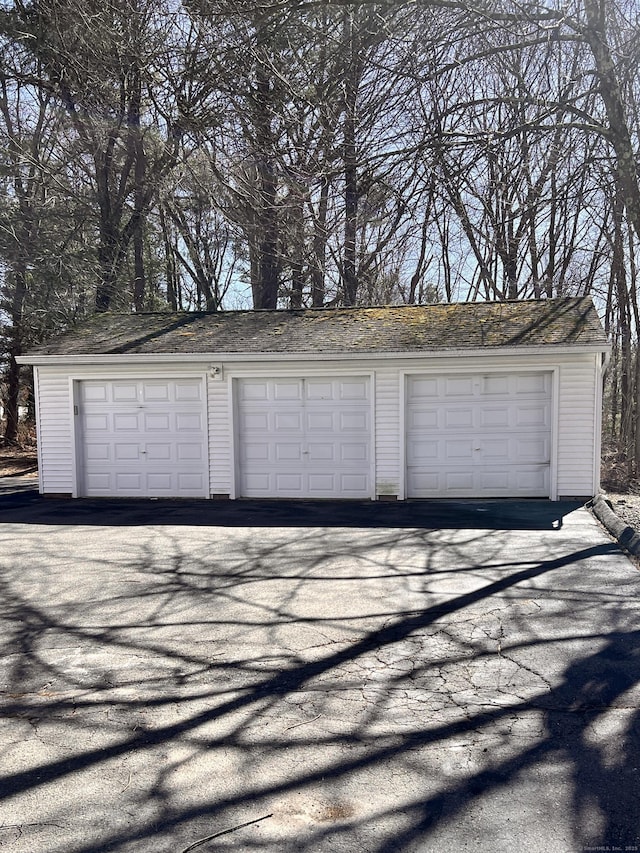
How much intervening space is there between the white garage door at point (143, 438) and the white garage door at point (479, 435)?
3785 mm

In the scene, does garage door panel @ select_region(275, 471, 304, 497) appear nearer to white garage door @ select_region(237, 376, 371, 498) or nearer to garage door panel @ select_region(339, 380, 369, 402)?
white garage door @ select_region(237, 376, 371, 498)

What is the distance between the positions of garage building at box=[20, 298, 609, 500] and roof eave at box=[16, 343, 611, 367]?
3 cm

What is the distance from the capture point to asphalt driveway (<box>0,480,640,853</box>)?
2.58 m

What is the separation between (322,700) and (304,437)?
7.46 meters

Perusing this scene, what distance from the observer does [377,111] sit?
23.8 feet

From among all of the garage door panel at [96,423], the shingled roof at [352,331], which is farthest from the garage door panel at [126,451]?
the shingled roof at [352,331]

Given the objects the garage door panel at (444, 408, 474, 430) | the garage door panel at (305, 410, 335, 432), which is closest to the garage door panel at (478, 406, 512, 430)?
the garage door panel at (444, 408, 474, 430)

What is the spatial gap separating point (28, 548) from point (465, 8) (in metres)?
7.85

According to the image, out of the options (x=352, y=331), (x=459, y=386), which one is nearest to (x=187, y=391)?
(x=352, y=331)

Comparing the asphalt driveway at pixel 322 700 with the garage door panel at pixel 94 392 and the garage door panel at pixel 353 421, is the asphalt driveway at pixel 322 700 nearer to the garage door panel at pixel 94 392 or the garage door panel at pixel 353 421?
the garage door panel at pixel 353 421

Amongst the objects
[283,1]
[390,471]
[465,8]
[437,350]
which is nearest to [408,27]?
[465,8]

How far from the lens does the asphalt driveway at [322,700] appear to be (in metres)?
2.58

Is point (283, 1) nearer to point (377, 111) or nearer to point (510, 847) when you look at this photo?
point (377, 111)

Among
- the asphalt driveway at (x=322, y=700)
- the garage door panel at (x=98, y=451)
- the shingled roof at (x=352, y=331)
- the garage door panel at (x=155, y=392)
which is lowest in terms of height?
the asphalt driveway at (x=322, y=700)
